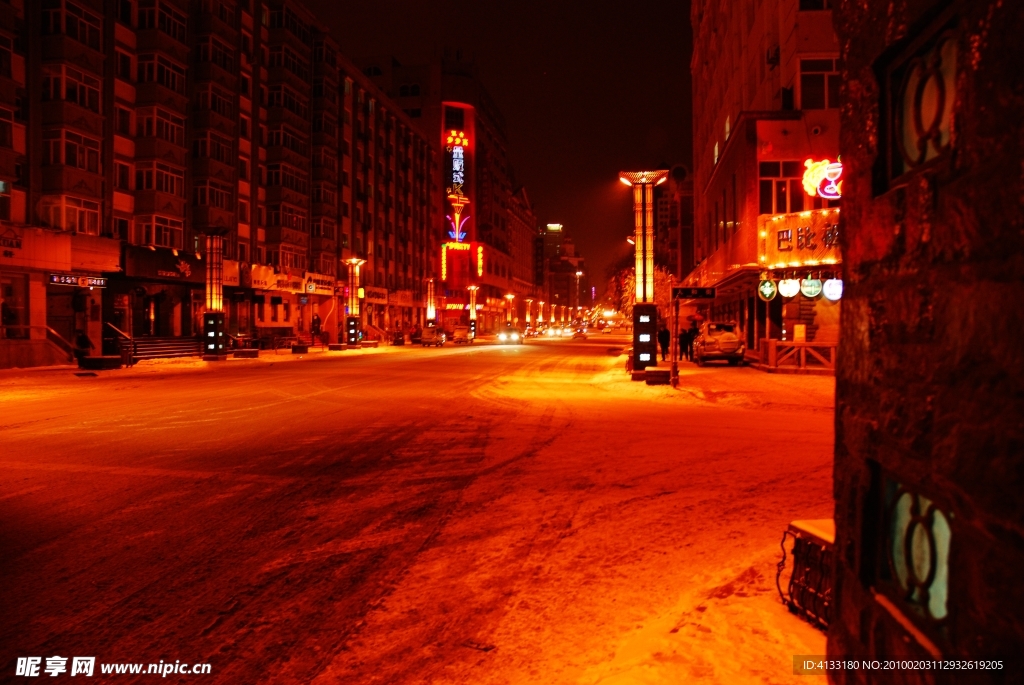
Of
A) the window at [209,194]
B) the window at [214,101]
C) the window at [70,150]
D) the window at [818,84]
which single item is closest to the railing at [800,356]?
the window at [818,84]

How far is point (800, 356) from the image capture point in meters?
25.2

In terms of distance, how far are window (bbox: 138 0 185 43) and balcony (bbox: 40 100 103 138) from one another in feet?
23.5

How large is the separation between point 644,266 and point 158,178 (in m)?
28.6

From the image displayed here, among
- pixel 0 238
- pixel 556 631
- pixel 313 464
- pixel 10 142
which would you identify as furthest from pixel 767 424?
pixel 10 142

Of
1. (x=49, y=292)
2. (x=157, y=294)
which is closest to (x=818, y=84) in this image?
(x=49, y=292)

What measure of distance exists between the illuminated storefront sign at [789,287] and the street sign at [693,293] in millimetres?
6177

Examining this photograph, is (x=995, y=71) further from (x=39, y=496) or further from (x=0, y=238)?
(x=0, y=238)

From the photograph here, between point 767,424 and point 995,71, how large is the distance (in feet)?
40.9

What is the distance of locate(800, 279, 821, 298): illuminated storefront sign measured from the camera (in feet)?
82.2

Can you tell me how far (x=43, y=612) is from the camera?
4.43 m

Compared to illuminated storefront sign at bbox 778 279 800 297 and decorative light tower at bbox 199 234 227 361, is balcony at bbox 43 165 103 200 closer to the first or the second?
decorative light tower at bbox 199 234 227 361

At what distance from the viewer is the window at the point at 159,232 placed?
37.6 metres

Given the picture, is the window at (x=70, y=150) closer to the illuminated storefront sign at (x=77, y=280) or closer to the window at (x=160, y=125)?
the window at (x=160, y=125)

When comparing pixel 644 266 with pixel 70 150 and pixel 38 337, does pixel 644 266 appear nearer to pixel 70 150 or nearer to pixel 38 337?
pixel 38 337
